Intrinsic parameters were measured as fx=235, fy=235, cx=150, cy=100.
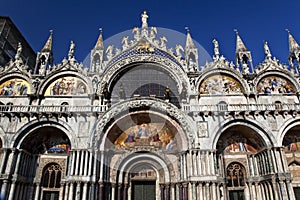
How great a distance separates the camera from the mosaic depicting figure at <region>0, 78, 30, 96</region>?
17658 mm

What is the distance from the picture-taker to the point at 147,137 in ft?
52.7

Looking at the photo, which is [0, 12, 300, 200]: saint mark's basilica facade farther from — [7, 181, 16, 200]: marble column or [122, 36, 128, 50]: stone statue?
[122, 36, 128, 50]: stone statue

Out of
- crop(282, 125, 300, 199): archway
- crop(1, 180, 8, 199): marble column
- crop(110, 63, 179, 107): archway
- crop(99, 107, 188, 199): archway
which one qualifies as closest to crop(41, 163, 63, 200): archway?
crop(1, 180, 8, 199): marble column

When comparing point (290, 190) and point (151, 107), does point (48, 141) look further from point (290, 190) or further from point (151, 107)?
point (290, 190)

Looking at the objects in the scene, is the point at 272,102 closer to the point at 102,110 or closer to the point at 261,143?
the point at 261,143

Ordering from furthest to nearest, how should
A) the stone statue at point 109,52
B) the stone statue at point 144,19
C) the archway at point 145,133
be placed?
1. the stone statue at point 144,19
2. the stone statue at point 109,52
3. the archway at point 145,133

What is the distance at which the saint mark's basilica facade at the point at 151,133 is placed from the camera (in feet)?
46.9

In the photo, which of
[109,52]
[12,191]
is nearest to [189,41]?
[109,52]

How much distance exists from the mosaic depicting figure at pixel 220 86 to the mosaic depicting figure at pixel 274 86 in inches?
65.7

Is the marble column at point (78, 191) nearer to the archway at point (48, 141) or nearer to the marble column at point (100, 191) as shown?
the marble column at point (100, 191)

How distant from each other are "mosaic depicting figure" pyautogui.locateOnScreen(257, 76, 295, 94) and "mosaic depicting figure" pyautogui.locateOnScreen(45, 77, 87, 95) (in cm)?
1343

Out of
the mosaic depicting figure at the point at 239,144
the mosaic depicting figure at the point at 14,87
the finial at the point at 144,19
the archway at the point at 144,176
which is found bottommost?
the archway at the point at 144,176

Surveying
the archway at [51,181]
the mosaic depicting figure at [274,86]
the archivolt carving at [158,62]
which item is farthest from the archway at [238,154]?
the archway at [51,181]

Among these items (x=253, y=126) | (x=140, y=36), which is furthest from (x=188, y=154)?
(x=140, y=36)
